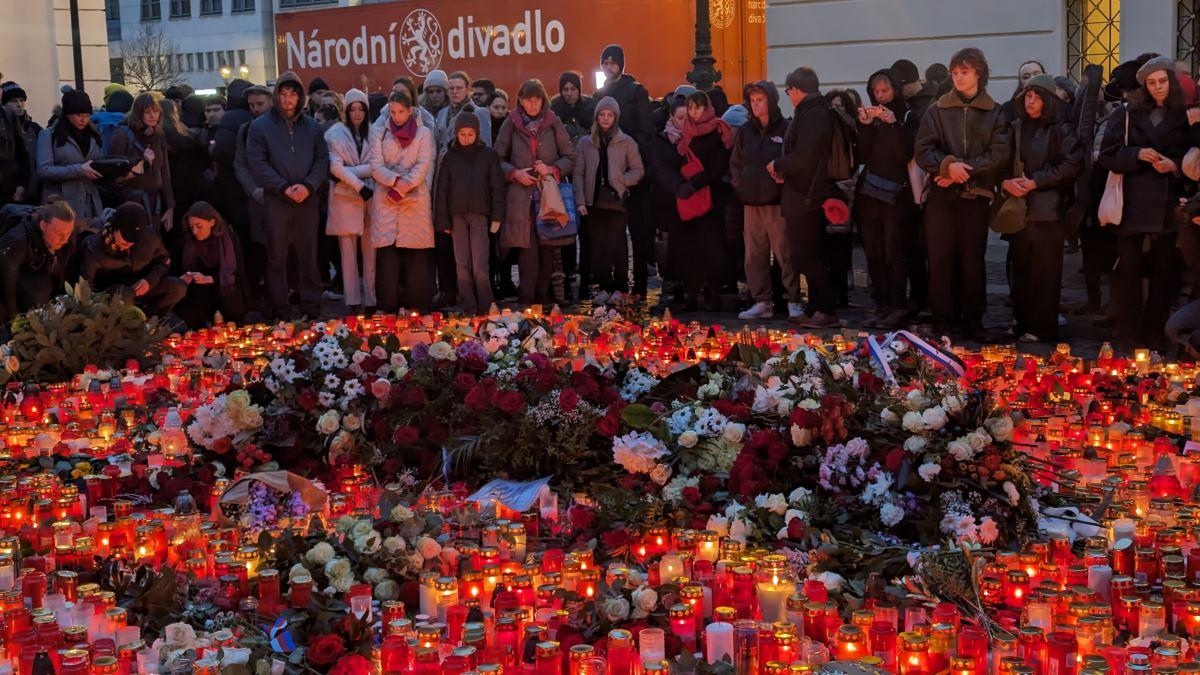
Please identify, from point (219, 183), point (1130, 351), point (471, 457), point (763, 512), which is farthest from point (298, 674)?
→ point (219, 183)

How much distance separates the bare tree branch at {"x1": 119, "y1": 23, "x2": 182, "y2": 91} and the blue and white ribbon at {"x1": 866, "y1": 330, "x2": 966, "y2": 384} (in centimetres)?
4602

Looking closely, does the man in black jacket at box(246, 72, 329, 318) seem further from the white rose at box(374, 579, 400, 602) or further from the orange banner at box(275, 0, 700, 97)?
the white rose at box(374, 579, 400, 602)

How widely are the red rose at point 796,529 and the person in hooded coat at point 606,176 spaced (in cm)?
726

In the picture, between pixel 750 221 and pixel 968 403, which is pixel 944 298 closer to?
pixel 750 221

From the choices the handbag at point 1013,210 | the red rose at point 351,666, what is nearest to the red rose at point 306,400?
the red rose at point 351,666

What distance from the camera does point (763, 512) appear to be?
17.5ft

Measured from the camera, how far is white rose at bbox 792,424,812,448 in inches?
216

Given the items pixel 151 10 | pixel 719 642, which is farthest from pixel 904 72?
pixel 151 10

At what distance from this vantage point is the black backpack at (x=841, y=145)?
1115 centimetres

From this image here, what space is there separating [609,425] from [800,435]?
0.81m

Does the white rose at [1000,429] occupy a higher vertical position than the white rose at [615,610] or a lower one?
higher

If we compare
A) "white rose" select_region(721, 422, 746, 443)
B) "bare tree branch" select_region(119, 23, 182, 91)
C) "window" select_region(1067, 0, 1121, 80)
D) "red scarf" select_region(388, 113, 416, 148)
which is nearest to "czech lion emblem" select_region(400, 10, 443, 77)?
"red scarf" select_region(388, 113, 416, 148)

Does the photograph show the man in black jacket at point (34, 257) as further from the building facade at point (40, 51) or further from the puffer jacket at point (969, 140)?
the building facade at point (40, 51)

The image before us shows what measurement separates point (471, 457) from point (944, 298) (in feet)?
17.1
